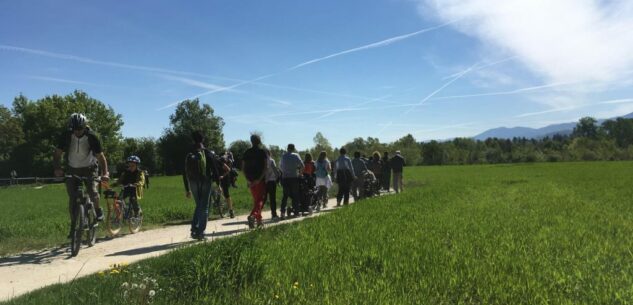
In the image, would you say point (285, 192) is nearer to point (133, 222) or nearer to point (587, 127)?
point (133, 222)

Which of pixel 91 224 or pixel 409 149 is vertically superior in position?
pixel 409 149

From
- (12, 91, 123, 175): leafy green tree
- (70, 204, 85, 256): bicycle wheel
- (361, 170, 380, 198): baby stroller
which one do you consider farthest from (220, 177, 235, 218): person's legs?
(12, 91, 123, 175): leafy green tree

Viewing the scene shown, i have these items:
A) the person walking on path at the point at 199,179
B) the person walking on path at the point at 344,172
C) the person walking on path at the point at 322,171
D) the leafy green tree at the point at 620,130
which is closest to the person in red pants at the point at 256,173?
the person walking on path at the point at 199,179

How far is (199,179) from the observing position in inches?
364

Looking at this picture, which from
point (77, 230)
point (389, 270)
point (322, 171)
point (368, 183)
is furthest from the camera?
point (368, 183)

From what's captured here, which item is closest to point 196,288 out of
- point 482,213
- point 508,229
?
point 508,229

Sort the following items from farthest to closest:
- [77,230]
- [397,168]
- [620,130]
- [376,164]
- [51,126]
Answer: [620,130]
[51,126]
[376,164]
[397,168]
[77,230]

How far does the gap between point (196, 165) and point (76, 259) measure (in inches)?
101

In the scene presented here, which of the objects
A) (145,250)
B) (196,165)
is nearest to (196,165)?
(196,165)

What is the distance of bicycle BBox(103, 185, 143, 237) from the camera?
410 inches

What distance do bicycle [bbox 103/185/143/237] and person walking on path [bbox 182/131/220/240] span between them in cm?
222

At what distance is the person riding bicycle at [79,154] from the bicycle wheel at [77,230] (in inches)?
3.3

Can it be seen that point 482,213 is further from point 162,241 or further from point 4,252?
point 4,252

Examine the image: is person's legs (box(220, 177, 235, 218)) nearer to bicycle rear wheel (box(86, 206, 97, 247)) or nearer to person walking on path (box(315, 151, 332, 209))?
person walking on path (box(315, 151, 332, 209))
